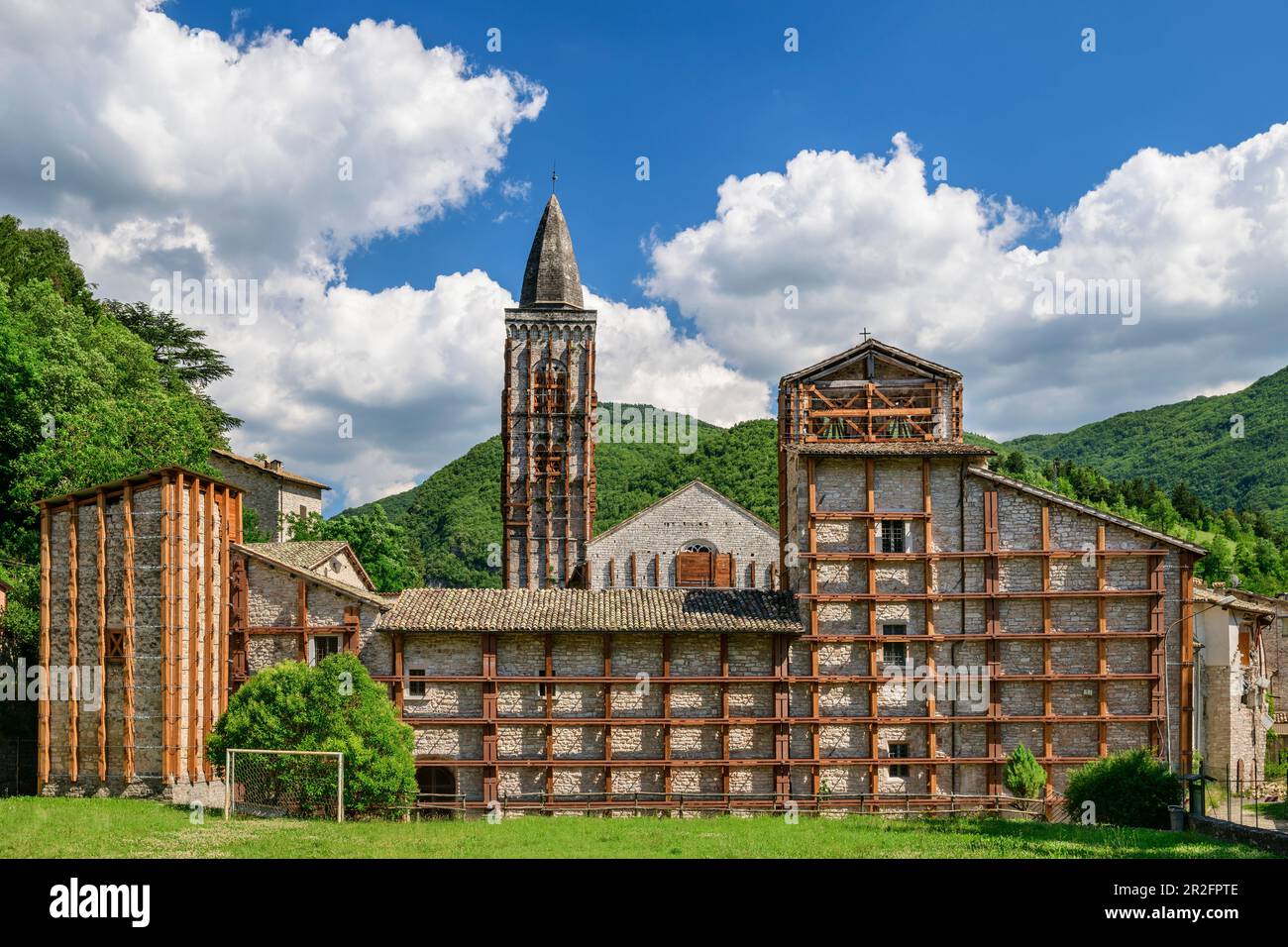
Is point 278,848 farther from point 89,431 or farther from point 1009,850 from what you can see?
point 89,431

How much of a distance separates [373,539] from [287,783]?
33.9 m

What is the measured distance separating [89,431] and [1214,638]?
4473 centimetres

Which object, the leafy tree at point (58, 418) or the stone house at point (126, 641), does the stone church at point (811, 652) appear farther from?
the leafy tree at point (58, 418)

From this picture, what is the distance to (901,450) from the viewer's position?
3191cm

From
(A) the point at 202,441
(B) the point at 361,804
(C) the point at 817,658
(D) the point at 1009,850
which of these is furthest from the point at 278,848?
(A) the point at 202,441

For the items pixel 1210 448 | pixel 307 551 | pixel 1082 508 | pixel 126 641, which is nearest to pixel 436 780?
pixel 126 641

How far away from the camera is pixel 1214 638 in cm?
3731

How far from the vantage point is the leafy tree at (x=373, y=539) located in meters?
58.3

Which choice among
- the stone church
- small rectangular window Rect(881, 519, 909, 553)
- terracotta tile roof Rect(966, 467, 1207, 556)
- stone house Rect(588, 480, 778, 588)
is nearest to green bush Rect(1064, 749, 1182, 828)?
the stone church

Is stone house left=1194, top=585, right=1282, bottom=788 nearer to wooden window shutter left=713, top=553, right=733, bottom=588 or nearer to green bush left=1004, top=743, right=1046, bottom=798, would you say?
green bush left=1004, top=743, right=1046, bottom=798

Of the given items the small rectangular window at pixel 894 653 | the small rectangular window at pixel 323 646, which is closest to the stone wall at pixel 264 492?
the small rectangular window at pixel 323 646

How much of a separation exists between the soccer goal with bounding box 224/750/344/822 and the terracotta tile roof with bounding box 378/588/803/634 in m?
5.07

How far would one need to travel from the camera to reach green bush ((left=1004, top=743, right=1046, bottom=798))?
29.8m

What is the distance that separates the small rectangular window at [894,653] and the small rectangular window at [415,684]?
15.0 meters
